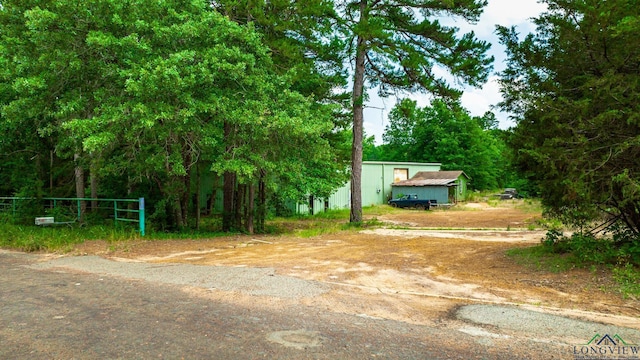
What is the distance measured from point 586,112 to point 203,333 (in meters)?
6.62

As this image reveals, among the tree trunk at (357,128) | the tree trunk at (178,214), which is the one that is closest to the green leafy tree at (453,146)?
the tree trunk at (357,128)

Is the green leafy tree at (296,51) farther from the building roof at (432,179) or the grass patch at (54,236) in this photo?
the building roof at (432,179)

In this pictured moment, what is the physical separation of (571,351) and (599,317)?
138 cm

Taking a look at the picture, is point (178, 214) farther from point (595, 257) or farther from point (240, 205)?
point (595, 257)

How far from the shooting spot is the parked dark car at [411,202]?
29266mm

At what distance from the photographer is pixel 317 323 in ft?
15.3

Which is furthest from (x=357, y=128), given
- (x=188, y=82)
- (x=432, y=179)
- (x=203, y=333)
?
(x=432, y=179)

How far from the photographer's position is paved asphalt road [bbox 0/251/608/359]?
150 inches

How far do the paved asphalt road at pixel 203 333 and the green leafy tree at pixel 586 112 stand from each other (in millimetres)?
3738

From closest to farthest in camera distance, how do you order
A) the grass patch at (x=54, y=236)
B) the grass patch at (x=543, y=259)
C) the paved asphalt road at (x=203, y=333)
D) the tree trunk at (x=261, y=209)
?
the paved asphalt road at (x=203, y=333) → the grass patch at (x=543, y=259) → the grass patch at (x=54, y=236) → the tree trunk at (x=261, y=209)

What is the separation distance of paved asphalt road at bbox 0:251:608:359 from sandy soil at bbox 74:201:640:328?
0.65 metres

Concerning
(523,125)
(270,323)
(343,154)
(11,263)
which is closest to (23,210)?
(11,263)

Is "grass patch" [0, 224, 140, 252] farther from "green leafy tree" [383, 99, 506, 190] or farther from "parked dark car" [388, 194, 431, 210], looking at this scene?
"green leafy tree" [383, 99, 506, 190]

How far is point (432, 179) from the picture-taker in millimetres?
34375
